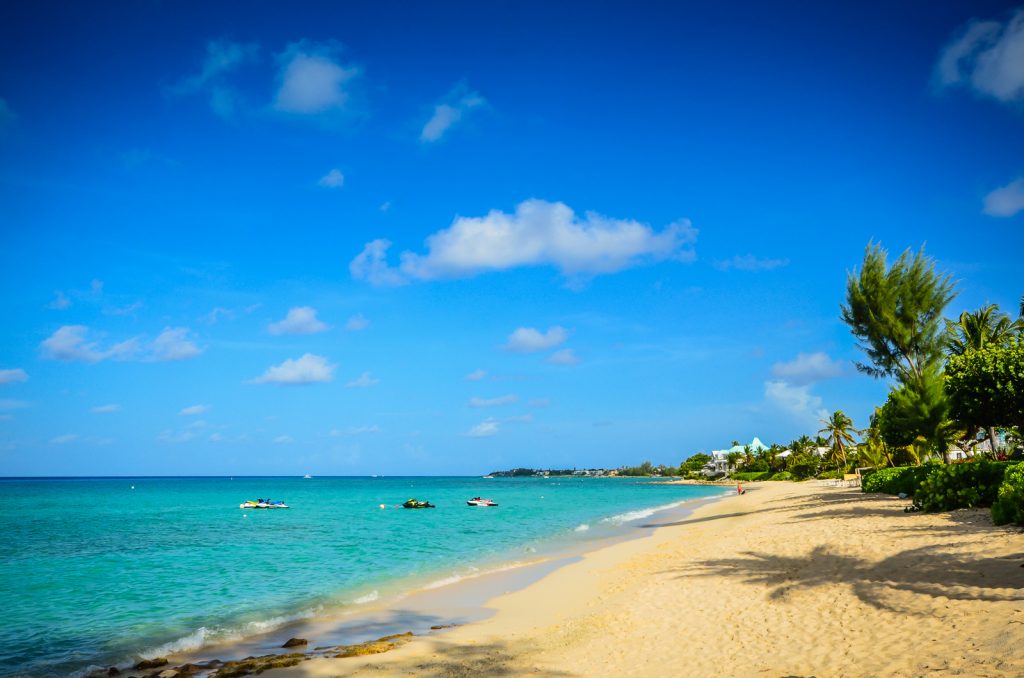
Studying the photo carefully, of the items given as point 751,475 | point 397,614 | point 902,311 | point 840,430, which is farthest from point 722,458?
point 397,614

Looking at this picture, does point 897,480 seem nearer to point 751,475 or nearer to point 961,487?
point 961,487

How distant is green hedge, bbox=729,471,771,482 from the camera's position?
395 feet

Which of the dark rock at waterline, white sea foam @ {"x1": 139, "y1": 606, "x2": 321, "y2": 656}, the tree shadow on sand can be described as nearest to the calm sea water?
white sea foam @ {"x1": 139, "y1": 606, "x2": 321, "y2": 656}

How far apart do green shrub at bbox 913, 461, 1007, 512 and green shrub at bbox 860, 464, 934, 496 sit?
5.34 metres

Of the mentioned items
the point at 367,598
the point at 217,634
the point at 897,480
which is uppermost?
the point at 897,480

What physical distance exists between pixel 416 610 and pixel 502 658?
6.54 m

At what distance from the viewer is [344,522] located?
5294 centimetres

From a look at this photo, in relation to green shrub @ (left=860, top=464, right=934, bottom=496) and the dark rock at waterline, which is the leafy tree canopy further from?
the dark rock at waterline

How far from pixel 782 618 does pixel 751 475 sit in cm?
12486

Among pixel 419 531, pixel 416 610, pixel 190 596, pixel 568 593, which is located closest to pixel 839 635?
pixel 568 593

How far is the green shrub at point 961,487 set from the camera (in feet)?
74.3

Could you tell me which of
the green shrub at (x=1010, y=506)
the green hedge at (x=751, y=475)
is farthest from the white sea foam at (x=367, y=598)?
the green hedge at (x=751, y=475)

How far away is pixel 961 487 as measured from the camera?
23641mm

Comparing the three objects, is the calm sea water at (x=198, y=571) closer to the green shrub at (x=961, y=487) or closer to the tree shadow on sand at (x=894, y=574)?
the tree shadow on sand at (x=894, y=574)
